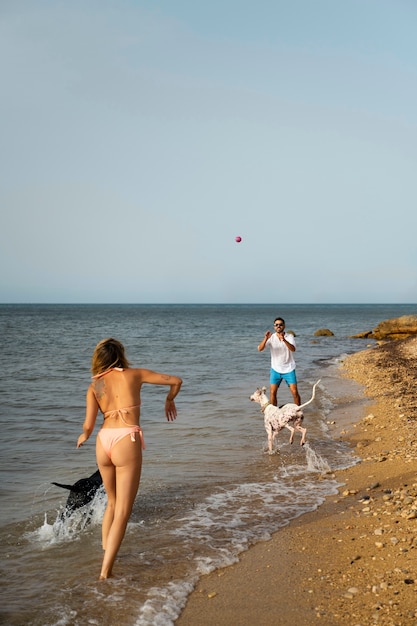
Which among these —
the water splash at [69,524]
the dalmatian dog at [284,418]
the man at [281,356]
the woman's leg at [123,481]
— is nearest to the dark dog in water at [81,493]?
the water splash at [69,524]

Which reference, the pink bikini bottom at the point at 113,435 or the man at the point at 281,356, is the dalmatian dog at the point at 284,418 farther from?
the pink bikini bottom at the point at 113,435

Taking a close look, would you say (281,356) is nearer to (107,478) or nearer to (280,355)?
(280,355)

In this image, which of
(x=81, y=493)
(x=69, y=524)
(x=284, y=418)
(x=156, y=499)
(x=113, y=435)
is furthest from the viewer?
(x=284, y=418)

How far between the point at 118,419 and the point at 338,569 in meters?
2.29

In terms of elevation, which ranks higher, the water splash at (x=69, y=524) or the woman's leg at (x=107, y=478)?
the woman's leg at (x=107, y=478)

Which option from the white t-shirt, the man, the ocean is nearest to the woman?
the ocean

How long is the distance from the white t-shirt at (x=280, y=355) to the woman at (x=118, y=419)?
566 cm

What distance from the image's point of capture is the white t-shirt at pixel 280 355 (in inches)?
405

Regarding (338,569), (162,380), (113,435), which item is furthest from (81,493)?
(338,569)

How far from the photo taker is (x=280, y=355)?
10406 millimetres

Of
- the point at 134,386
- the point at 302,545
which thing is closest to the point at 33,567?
the point at 134,386

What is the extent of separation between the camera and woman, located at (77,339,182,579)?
4746 millimetres

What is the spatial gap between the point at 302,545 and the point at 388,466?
9.45 feet

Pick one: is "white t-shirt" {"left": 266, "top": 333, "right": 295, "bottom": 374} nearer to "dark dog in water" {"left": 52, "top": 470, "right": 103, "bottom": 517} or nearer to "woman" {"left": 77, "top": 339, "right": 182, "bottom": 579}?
"dark dog in water" {"left": 52, "top": 470, "right": 103, "bottom": 517}
